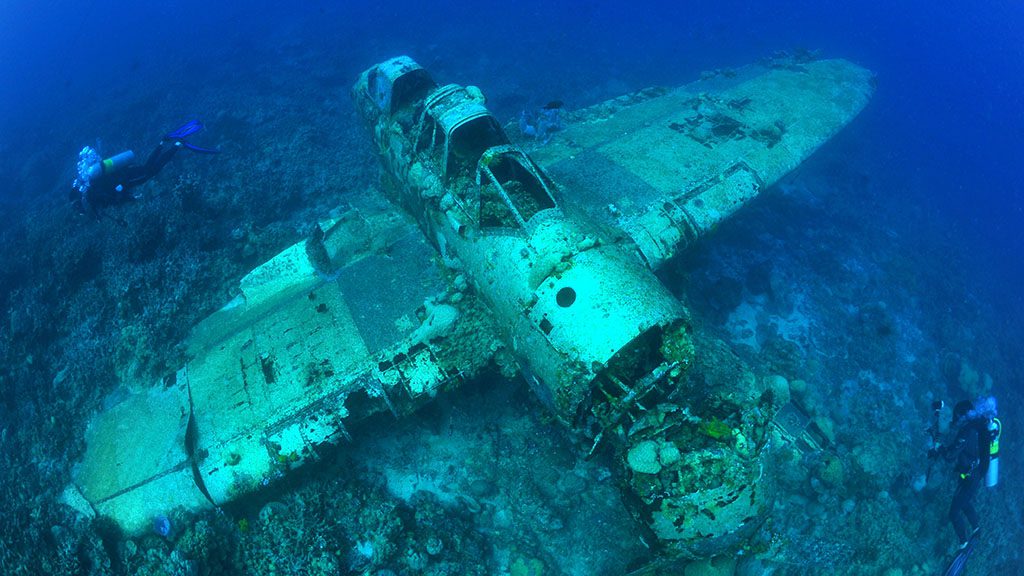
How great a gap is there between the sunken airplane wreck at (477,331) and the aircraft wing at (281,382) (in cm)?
3

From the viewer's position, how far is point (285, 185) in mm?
12859

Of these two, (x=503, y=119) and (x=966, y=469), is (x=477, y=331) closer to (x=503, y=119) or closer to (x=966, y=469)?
(x=966, y=469)

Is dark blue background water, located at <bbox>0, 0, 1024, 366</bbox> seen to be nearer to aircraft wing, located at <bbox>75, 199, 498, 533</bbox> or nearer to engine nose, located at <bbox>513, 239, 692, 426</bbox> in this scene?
aircraft wing, located at <bbox>75, 199, 498, 533</bbox>

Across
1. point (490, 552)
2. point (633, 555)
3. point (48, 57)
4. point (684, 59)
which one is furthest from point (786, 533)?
point (48, 57)

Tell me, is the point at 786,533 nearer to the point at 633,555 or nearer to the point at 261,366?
the point at 633,555

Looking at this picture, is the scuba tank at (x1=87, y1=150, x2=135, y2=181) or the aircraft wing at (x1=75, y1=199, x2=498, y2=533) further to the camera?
the scuba tank at (x1=87, y1=150, x2=135, y2=181)

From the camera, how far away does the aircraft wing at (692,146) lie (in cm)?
838

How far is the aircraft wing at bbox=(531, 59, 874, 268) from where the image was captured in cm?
838

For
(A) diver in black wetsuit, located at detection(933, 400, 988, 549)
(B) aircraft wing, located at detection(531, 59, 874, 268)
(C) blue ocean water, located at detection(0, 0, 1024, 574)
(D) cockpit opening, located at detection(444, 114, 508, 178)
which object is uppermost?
(D) cockpit opening, located at detection(444, 114, 508, 178)

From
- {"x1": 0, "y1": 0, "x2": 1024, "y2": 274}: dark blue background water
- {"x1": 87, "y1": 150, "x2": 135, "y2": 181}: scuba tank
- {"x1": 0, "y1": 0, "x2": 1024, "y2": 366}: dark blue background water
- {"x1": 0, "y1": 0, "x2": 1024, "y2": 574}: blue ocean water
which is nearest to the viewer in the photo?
{"x1": 0, "y1": 0, "x2": 1024, "y2": 574}: blue ocean water

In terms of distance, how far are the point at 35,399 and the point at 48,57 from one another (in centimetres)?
4598

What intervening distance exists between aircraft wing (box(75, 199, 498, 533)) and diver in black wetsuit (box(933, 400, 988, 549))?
8.82 metres

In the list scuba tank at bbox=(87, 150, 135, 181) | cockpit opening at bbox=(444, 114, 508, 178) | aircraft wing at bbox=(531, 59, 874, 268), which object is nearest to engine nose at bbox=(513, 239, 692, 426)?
aircraft wing at bbox=(531, 59, 874, 268)

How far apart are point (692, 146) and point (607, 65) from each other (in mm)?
14339
